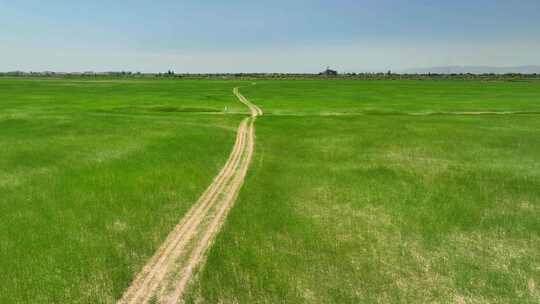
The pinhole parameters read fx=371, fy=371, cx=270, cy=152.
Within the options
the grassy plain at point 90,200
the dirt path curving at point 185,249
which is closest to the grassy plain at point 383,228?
the dirt path curving at point 185,249

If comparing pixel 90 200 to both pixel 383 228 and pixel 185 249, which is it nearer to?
pixel 185 249

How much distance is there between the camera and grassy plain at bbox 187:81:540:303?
8.93 meters

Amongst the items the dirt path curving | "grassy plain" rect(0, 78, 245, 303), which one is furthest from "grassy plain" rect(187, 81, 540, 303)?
"grassy plain" rect(0, 78, 245, 303)

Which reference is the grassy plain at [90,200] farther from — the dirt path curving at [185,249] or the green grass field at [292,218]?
the dirt path curving at [185,249]

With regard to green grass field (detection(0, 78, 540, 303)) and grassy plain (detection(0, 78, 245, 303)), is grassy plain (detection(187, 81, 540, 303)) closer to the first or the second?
green grass field (detection(0, 78, 540, 303))

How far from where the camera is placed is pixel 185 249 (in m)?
10.7

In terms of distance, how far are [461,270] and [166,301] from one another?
7.48 meters

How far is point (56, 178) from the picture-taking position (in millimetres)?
17328

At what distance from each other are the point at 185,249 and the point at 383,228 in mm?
6520

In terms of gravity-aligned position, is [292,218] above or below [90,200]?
below

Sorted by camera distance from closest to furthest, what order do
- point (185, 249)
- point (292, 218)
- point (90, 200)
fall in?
point (185, 249) → point (292, 218) → point (90, 200)

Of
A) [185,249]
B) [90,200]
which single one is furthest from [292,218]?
[90,200]

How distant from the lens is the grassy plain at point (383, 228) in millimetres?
8930

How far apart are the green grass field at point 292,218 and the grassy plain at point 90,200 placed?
0.19 feet
